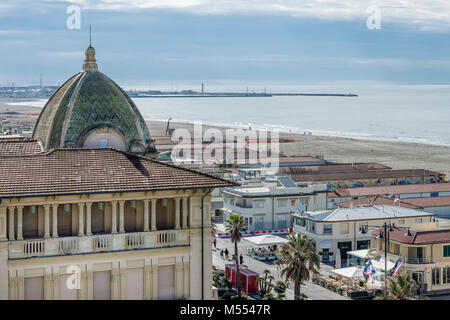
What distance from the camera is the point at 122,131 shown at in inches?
1292

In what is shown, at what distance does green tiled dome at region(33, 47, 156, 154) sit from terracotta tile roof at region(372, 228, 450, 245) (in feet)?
74.6

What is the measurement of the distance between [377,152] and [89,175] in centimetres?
13732

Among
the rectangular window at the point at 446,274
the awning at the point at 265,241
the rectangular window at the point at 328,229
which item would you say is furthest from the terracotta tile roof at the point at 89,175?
the rectangular window at the point at 328,229

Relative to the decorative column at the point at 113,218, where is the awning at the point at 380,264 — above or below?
below

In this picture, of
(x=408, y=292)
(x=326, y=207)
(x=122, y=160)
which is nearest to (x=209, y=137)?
(x=326, y=207)

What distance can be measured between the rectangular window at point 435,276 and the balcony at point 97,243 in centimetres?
3128

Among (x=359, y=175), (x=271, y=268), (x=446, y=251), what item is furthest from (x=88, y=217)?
(x=359, y=175)

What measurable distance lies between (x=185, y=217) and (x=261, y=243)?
39.3 meters

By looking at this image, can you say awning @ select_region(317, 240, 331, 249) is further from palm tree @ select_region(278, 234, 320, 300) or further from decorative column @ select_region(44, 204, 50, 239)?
decorative column @ select_region(44, 204, 50, 239)

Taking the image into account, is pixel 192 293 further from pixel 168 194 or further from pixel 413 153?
pixel 413 153

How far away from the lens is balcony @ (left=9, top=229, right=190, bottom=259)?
2128cm

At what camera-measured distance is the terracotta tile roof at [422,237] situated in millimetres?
49669

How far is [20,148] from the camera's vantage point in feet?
106

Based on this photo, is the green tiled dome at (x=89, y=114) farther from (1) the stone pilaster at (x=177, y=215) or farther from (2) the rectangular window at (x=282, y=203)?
(2) the rectangular window at (x=282, y=203)
